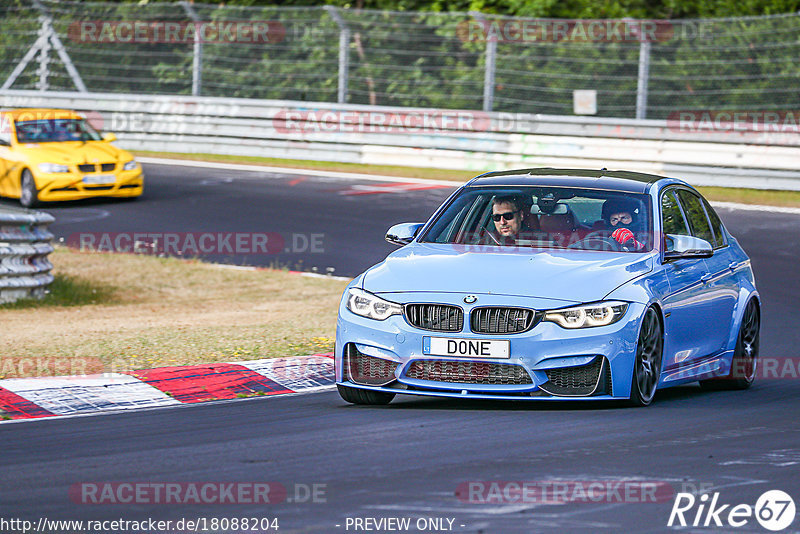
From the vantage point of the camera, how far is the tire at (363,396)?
28.5ft

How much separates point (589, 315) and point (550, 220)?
1.32 m

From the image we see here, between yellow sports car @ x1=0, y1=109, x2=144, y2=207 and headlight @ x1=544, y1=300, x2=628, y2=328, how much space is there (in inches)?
593

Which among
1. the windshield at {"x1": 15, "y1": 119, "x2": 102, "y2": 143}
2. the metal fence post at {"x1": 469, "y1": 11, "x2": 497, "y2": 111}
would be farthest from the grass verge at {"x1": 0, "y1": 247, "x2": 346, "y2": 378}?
the metal fence post at {"x1": 469, "y1": 11, "x2": 497, "y2": 111}

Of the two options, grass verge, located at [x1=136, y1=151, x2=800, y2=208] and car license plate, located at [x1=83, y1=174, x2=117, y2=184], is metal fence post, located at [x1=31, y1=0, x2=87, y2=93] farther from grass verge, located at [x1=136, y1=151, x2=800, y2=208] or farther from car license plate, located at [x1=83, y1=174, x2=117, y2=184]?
car license plate, located at [x1=83, y1=174, x2=117, y2=184]

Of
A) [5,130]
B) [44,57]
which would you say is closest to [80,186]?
[5,130]

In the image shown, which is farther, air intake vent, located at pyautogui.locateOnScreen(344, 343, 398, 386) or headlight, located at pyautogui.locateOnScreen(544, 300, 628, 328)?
air intake vent, located at pyautogui.locateOnScreen(344, 343, 398, 386)

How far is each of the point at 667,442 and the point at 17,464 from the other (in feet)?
10.7

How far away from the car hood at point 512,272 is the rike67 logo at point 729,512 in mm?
2254

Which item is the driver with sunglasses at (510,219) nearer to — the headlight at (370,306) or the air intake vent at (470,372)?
the headlight at (370,306)

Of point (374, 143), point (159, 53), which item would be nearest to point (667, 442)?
point (374, 143)

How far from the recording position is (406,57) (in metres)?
26.2

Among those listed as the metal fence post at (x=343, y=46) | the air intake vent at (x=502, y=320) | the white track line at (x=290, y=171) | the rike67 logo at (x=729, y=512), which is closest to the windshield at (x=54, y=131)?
the white track line at (x=290, y=171)

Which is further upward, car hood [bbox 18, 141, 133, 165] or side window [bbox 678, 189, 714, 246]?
side window [bbox 678, 189, 714, 246]

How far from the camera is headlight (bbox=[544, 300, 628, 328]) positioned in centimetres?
806
